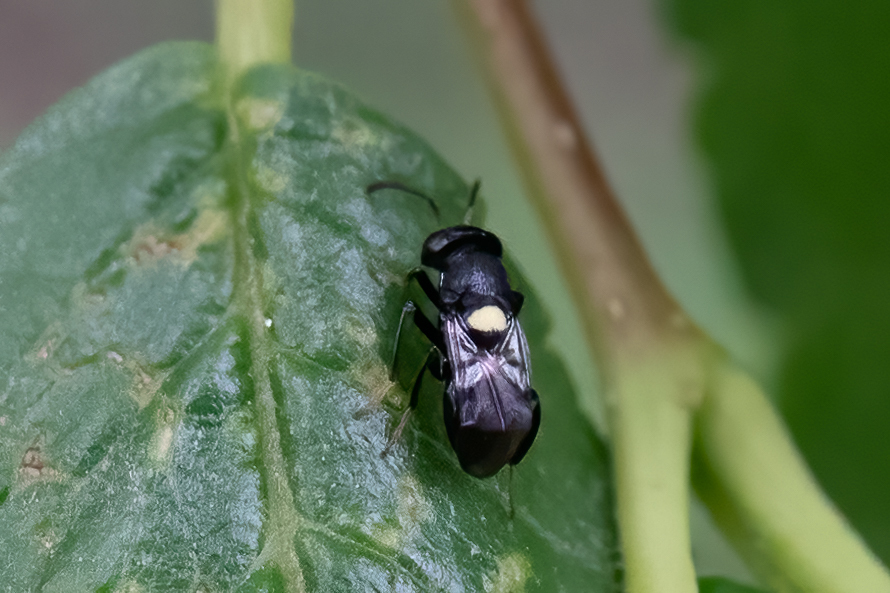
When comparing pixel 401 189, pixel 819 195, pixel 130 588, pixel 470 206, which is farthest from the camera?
pixel 819 195

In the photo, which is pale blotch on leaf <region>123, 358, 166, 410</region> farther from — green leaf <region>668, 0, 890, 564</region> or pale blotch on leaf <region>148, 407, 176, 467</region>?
green leaf <region>668, 0, 890, 564</region>

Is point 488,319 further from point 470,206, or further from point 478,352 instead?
point 470,206

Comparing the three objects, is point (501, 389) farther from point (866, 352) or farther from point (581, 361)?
point (866, 352)

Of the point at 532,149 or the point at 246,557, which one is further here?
the point at 532,149

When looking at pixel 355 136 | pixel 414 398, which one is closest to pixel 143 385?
pixel 414 398

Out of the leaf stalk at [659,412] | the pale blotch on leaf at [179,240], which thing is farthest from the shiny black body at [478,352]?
the pale blotch on leaf at [179,240]

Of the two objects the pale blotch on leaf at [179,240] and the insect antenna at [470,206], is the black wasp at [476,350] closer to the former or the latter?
the insect antenna at [470,206]

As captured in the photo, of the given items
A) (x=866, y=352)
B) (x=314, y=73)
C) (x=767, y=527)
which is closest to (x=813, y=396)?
(x=866, y=352)

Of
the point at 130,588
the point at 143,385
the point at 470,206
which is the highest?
the point at 470,206
